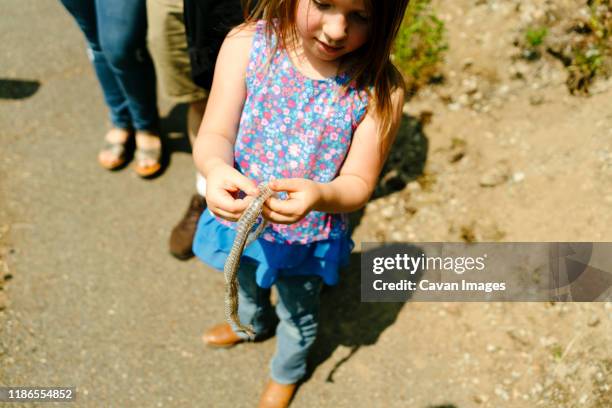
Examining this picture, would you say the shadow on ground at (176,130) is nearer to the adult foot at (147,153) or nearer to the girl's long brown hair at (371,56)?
the adult foot at (147,153)

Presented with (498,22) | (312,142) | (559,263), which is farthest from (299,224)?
(498,22)

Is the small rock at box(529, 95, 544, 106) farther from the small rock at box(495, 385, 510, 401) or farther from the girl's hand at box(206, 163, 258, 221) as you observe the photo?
the girl's hand at box(206, 163, 258, 221)

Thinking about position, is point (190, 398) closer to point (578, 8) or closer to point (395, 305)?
point (395, 305)

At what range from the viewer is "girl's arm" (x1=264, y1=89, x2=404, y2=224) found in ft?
5.24

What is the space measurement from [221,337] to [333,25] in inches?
70.6

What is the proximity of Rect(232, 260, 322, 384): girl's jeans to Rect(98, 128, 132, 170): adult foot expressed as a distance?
147 cm

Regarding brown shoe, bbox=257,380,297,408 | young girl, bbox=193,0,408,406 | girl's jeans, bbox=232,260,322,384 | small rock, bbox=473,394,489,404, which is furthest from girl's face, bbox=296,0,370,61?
small rock, bbox=473,394,489,404

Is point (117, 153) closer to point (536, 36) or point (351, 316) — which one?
point (351, 316)

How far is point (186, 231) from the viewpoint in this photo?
3.15 meters

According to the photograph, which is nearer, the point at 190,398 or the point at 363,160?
the point at 363,160

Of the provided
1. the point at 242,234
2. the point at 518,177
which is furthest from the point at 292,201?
the point at 518,177

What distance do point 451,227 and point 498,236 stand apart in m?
0.26

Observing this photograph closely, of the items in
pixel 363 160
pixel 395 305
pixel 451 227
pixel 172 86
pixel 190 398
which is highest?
pixel 363 160

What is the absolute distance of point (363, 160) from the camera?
185cm
